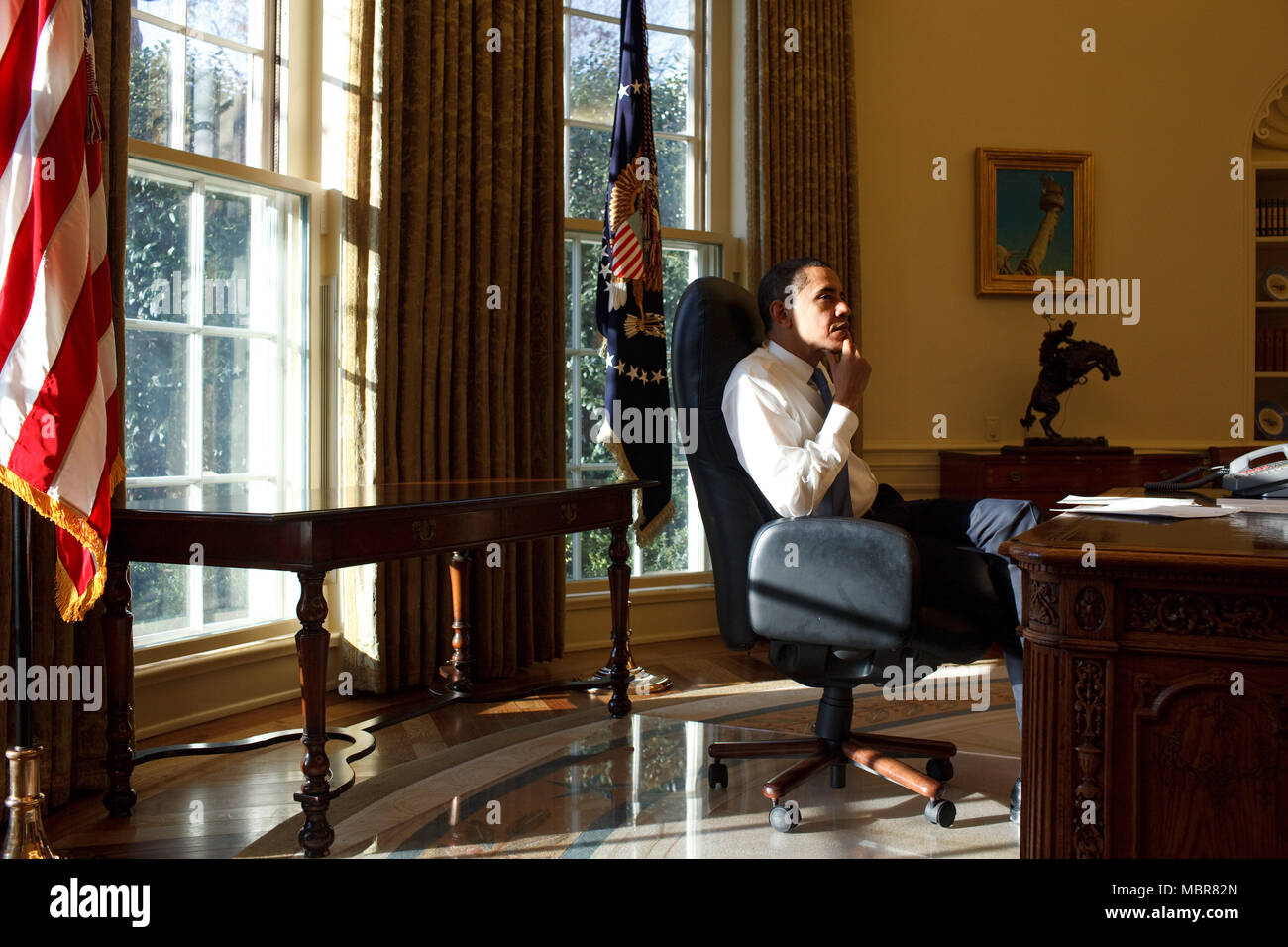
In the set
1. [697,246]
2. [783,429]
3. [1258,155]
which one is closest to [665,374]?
[697,246]

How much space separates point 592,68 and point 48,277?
2.94 m

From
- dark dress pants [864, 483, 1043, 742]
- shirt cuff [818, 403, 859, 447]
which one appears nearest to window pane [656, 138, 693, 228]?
shirt cuff [818, 403, 859, 447]

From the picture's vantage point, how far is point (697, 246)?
4.99m

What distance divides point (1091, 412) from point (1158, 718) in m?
4.22

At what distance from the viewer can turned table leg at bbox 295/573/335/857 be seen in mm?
2285

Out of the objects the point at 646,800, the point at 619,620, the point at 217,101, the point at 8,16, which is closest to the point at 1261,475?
the point at 646,800

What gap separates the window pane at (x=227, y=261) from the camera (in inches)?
136

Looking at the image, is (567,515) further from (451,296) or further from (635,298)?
(635,298)

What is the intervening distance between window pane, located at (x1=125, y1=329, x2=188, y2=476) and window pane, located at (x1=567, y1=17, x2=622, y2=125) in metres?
2.07

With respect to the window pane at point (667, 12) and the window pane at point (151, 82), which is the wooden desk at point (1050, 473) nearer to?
the window pane at point (667, 12)

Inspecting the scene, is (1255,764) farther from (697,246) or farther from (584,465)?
(697,246)

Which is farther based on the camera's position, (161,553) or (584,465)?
(584,465)

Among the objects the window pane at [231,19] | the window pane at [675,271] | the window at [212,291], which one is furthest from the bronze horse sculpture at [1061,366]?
the window pane at [231,19]

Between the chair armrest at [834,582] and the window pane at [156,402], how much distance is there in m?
1.98
